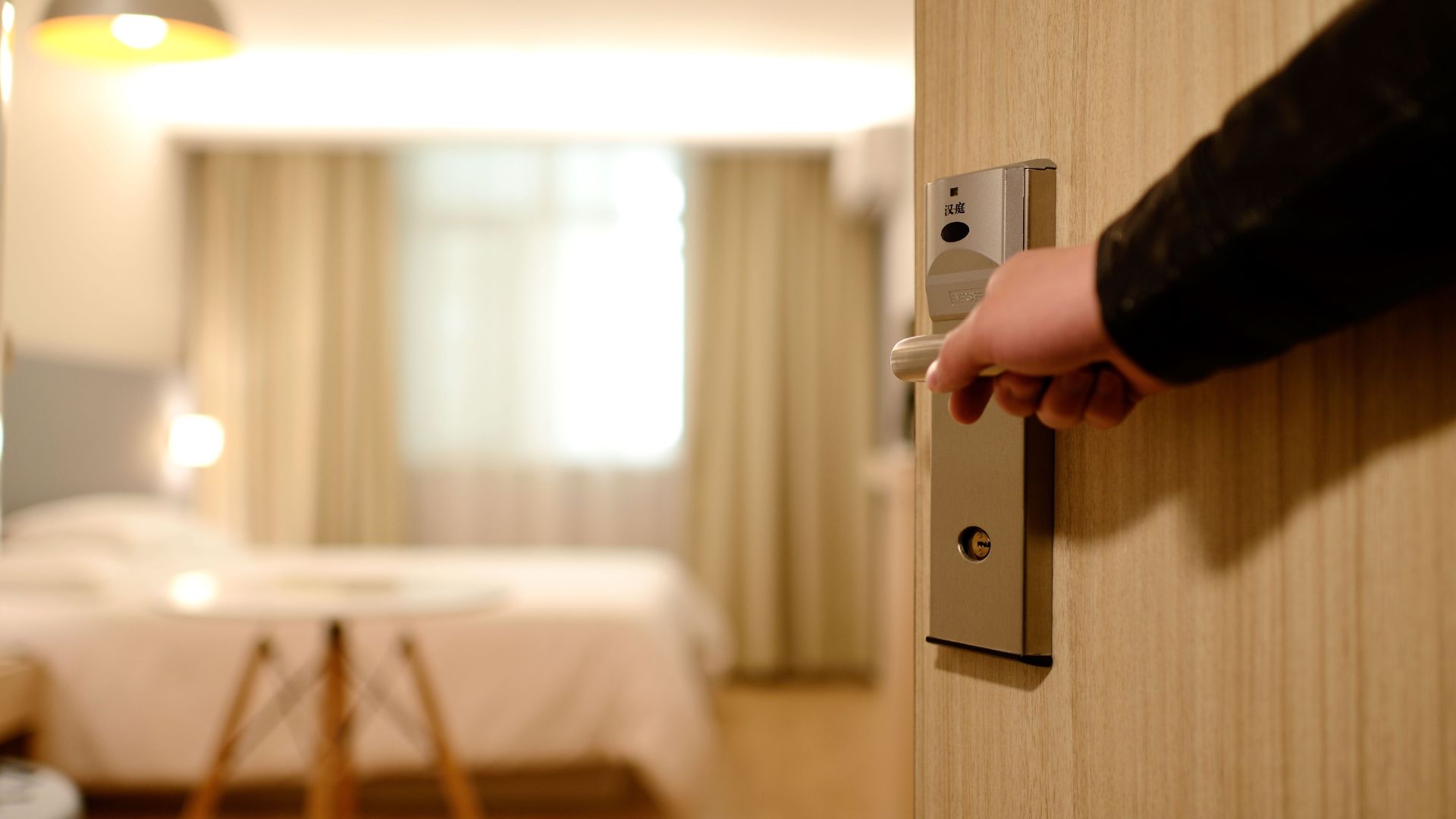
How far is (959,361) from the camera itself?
19.1 inches

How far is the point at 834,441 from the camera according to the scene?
5.13 meters

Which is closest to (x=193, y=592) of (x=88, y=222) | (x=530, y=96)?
(x=88, y=222)

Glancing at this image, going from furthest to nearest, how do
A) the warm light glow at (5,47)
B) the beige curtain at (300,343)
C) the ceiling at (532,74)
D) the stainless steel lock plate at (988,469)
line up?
the beige curtain at (300,343) < the ceiling at (532,74) < the warm light glow at (5,47) < the stainless steel lock plate at (988,469)

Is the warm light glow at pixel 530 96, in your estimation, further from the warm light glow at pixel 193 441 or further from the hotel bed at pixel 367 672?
the hotel bed at pixel 367 672

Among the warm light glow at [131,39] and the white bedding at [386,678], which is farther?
the white bedding at [386,678]

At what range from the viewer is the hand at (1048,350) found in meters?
0.44

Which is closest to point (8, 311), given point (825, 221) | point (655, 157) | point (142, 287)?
point (142, 287)

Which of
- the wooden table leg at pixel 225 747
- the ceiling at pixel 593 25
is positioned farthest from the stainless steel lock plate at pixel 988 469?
the ceiling at pixel 593 25

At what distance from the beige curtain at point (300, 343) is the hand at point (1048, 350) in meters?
4.83

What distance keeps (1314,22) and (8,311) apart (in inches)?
151

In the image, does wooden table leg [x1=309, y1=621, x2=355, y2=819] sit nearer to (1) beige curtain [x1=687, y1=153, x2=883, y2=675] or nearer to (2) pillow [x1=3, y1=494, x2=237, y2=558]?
(2) pillow [x1=3, y1=494, x2=237, y2=558]

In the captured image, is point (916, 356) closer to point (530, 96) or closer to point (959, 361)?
Result: point (959, 361)

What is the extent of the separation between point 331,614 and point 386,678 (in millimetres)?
677

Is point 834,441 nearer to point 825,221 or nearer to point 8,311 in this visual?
point 825,221
